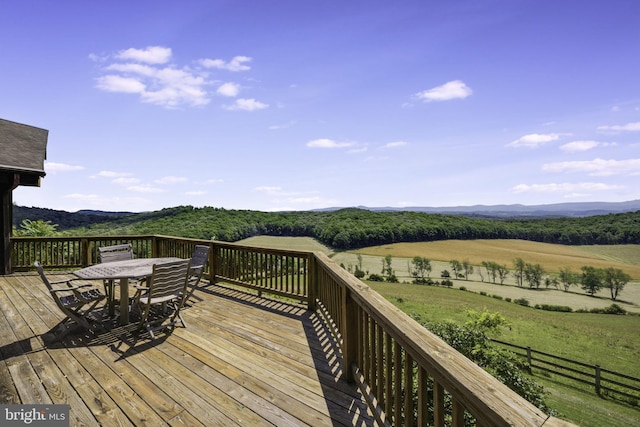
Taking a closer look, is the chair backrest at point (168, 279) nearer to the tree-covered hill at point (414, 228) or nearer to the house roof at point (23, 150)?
the house roof at point (23, 150)

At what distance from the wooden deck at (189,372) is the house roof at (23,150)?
3996 mm

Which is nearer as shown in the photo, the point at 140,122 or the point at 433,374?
the point at 433,374

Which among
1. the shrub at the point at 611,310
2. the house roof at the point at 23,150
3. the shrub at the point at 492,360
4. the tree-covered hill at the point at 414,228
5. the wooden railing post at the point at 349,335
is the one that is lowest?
the shrub at the point at 611,310

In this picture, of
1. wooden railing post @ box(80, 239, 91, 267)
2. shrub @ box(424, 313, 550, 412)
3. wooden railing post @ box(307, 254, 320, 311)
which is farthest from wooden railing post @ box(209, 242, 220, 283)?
shrub @ box(424, 313, 550, 412)

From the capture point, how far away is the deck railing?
0.99 m

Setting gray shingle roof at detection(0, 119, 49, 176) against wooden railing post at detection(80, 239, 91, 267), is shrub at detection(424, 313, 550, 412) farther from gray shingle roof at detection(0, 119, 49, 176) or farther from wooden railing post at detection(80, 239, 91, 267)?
gray shingle roof at detection(0, 119, 49, 176)

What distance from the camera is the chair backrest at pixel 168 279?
3.82 metres

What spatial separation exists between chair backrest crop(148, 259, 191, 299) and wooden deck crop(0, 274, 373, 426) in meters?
0.53

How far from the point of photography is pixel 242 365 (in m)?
3.15

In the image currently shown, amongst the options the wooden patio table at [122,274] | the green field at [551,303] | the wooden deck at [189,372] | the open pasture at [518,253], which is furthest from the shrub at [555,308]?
the wooden patio table at [122,274]

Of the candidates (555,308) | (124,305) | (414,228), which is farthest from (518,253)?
(124,305)

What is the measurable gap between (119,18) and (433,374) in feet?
33.9

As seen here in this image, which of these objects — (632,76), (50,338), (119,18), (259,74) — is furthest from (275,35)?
(632,76)

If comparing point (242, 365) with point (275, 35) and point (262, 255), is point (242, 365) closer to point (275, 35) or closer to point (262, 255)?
point (262, 255)
